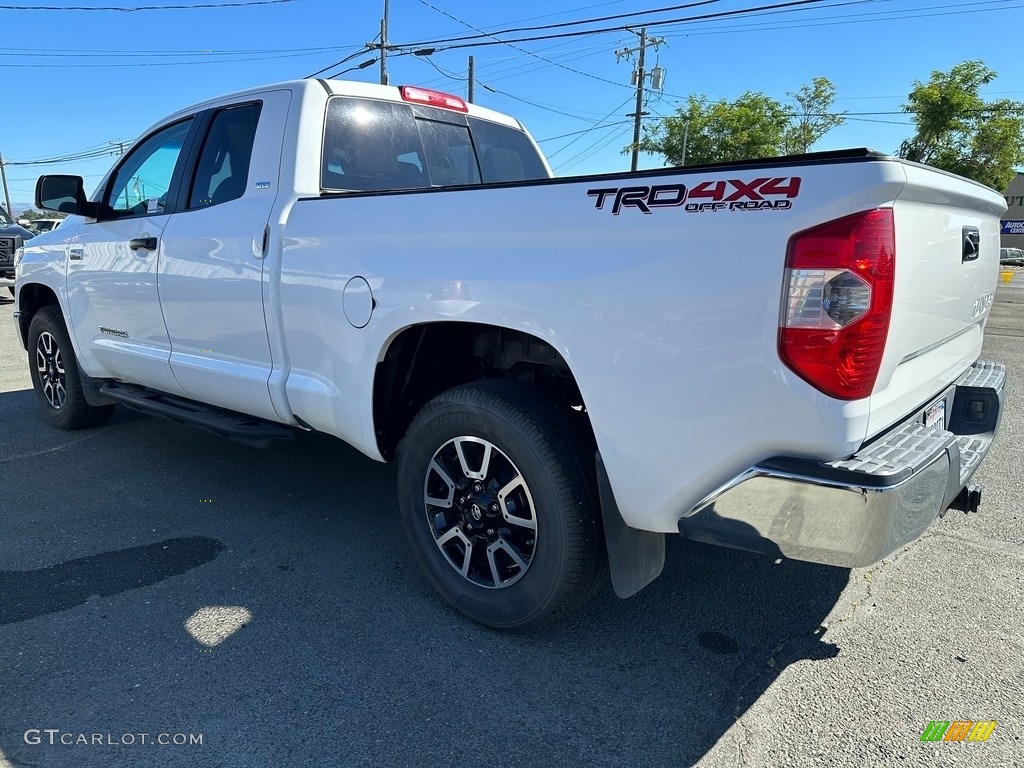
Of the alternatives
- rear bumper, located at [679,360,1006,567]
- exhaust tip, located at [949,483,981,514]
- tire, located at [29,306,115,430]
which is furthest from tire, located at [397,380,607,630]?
tire, located at [29,306,115,430]

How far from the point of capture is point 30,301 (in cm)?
554

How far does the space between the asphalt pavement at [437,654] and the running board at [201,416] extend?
514 mm

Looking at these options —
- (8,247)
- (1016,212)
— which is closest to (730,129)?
(8,247)

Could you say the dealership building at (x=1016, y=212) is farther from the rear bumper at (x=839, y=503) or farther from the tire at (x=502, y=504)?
the tire at (x=502, y=504)

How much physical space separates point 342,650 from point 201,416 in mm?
1722

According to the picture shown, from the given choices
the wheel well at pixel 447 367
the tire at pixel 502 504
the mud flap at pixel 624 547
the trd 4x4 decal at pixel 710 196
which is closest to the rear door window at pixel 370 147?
the wheel well at pixel 447 367

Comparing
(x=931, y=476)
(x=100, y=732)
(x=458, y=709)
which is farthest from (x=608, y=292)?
(x=100, y=732)

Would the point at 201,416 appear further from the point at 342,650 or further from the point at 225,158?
the point at 342,650

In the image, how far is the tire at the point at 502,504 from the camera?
99.7 inches

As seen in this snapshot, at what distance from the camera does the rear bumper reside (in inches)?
76.2

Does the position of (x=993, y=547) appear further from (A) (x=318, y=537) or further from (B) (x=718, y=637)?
(A) (x=318, y=537)

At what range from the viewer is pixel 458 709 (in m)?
2.42

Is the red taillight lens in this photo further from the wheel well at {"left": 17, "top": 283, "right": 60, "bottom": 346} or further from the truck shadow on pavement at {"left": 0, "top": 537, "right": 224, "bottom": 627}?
the wheel well at {"left": 17, "top": 283, "right": 60, "bottom": 346}

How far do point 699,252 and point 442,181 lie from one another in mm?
2316
